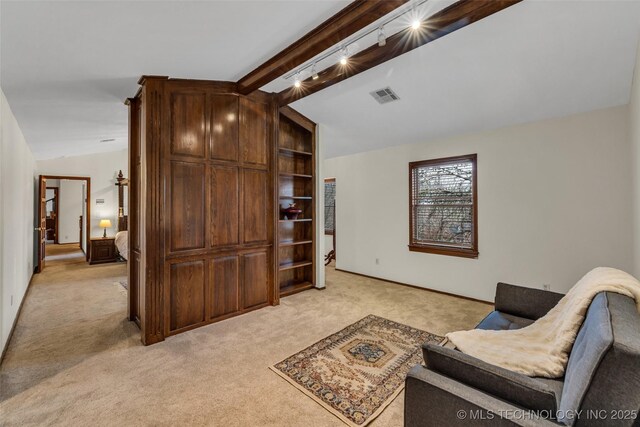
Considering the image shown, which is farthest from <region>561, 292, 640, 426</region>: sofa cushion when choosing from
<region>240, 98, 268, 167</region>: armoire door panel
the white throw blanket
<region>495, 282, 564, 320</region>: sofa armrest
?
<region>240, 98, 268, 167</region>: armoire door panel

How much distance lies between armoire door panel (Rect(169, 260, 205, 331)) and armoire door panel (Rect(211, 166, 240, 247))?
0.35 meters

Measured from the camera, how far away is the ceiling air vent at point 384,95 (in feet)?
10.9

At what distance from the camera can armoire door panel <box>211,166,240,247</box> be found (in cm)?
326

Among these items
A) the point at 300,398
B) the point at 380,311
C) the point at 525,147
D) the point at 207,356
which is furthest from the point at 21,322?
the point at 525,147

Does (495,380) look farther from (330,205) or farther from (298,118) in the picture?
(330,205)

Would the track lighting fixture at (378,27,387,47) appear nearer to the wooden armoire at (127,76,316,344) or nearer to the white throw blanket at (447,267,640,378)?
the wooden armoire at (127,76,316,344)

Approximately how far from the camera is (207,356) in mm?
2549

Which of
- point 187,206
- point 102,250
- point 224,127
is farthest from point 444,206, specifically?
point 102,250

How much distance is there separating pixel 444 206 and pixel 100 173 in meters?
8.65

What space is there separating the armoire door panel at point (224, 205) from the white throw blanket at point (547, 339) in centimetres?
252

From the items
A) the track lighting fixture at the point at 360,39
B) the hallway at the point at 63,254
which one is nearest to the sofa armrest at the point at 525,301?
the track lighting fixture at the point at 360,39

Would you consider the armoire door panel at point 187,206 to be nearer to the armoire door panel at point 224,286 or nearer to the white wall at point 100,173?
the armoire door panel at point 224,286

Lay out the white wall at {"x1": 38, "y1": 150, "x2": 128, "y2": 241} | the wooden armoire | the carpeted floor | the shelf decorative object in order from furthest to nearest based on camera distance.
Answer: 1. the white wall at {"x1": 38, "y1": 150, "x2": 128, "y2": 241}
2. the shelf decorative object
3. the wooden armoire
4. the carpeted floor

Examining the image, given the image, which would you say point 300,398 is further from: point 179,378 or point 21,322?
point 21,322
